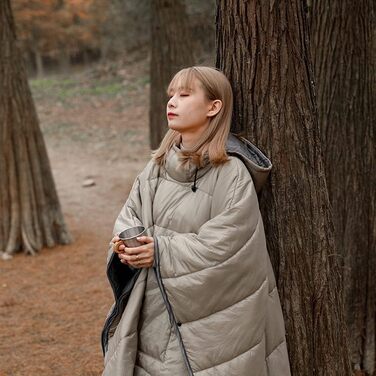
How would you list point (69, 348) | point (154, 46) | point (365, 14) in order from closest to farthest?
point (365, 14), point (69, 348), point (154, 46)

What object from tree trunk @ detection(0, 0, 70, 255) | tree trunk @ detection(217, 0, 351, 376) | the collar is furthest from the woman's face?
tree trunk @ detection(0, 0, 70, 255)

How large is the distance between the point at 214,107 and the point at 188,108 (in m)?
0.13

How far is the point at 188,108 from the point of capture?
2.78 metres

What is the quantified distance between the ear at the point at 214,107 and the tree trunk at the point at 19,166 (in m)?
4.97

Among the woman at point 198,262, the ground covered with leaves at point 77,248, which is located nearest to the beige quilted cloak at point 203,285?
the woman at point 198,262

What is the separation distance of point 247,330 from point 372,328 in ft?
7.32

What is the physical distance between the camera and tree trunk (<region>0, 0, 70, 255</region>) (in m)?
7.27

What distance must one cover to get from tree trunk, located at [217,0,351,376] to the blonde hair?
163 mm

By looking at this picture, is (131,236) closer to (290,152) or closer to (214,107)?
(214,107)

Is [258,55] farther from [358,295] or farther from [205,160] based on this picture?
[358,295]

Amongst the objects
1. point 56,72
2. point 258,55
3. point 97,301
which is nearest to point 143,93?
point 56,72

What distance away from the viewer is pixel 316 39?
14.3ft

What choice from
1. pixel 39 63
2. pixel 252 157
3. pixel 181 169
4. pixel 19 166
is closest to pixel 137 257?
pixel 181 169

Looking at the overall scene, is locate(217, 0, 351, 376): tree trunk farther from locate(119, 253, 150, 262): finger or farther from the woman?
locate(119, 253, 150, 262): finger
